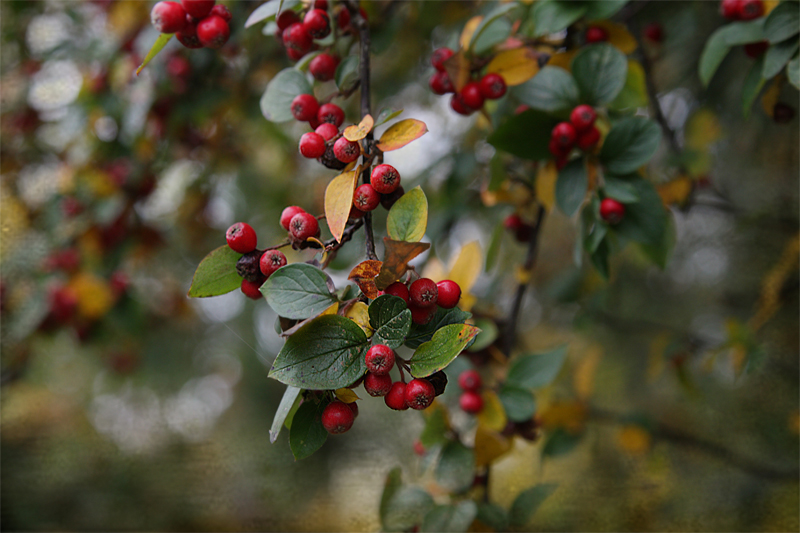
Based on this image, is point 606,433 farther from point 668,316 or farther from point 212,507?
point 212,507

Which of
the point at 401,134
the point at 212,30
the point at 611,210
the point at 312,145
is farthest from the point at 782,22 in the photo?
the point at 212,30

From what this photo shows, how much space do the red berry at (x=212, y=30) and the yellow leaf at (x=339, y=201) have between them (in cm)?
32

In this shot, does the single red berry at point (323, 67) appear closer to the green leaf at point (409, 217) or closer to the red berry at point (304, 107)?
the red berry at point (304, 107)

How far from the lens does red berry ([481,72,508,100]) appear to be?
2.64ft

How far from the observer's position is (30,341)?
5.80 ft

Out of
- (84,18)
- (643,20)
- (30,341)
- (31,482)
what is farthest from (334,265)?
(31,482)

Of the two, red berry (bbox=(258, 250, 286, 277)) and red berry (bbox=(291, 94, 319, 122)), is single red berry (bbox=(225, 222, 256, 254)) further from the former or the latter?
red berry (bbox=(291, 94, 319, 122))

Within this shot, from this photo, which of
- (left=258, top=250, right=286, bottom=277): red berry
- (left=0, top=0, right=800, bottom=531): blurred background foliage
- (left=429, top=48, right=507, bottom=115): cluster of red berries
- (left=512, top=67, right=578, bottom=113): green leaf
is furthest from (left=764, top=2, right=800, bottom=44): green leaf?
(left=258, top=250, right=286, bottom=277): red berry

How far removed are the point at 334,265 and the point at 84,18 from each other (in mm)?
1500

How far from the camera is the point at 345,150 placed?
543 millimetres

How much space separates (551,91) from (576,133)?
0.29ft

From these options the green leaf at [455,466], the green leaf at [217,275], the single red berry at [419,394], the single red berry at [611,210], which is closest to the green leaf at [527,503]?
the green leaf at [455,466]

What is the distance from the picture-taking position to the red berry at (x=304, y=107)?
2.16 feet

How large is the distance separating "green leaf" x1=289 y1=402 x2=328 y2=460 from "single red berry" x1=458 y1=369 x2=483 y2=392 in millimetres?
490
